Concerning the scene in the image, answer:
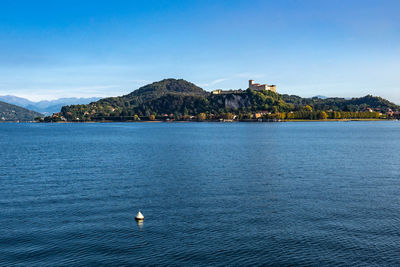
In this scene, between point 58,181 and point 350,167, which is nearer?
point 58,181

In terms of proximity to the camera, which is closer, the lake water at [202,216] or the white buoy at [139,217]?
the lake water at [202,216]

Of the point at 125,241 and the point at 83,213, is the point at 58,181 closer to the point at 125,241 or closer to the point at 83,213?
the point at 83,213

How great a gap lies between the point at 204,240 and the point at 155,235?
3674mm

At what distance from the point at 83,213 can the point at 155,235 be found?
8.43m

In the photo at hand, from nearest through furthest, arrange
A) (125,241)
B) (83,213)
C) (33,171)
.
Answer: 1. (125,241)
2. (83,213)
3. (33,171)

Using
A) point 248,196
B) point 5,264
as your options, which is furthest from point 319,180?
point 5,264

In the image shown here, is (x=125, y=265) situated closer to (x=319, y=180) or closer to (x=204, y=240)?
(x=204, y=240)

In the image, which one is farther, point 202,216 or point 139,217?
point 202,216

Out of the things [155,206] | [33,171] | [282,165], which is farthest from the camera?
[282,165]

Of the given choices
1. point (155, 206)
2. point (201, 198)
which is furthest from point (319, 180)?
point (155, 206)

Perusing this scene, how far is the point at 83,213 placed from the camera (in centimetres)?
3038

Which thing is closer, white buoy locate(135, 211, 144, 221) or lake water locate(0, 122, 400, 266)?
lake water locate(0, 122, 400, 266)

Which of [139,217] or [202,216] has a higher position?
[139,217]

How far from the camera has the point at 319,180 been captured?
4400cm
